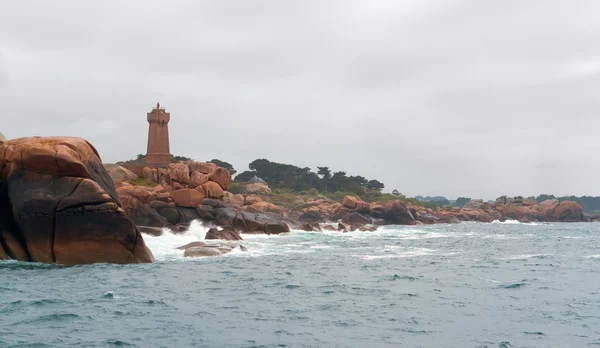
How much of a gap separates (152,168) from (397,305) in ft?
179

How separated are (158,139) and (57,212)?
50.4 meters

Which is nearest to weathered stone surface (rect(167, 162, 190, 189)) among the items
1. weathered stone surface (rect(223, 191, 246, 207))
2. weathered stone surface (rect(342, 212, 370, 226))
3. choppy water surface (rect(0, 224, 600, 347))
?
weathered stone surface (rect(223, 191, 246, 207))

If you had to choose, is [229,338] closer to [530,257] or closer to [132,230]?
[132,230]

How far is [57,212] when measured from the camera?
28078mm

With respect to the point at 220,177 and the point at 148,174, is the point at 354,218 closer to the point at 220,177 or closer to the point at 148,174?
the point at 220,177

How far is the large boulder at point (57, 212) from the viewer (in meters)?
28.1

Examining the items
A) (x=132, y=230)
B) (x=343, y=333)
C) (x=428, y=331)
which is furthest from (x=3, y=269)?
(x=428, y=331)

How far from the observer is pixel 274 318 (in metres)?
18.6

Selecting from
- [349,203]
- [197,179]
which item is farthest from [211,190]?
[349,203]

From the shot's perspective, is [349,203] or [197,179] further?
[349,203]

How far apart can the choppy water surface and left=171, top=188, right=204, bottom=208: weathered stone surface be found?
2126 centimetres

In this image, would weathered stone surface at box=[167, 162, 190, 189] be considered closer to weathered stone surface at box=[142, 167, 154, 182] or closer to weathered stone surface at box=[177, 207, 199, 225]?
weathered stone surface at box=[177, 207, 199, 225]

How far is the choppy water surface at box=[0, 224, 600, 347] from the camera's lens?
52.9ft

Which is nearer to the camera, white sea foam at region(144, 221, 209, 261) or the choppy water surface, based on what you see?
the choppy water surface
